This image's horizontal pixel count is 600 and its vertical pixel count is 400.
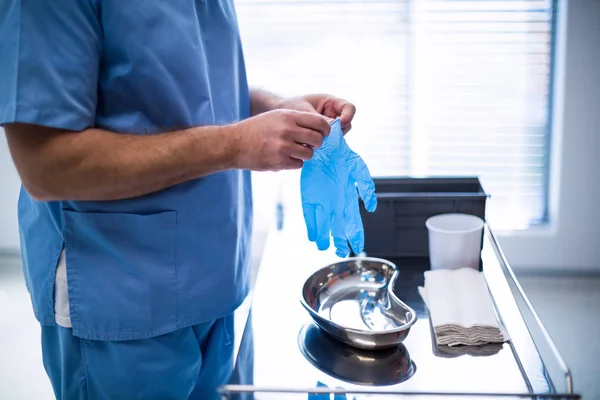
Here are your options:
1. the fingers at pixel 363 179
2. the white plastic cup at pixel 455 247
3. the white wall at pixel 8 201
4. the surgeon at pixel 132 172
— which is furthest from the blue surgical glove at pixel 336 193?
the white wall at pixel 8 201

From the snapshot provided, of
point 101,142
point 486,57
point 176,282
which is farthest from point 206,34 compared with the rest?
point 486,57

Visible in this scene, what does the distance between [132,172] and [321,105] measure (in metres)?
0.48

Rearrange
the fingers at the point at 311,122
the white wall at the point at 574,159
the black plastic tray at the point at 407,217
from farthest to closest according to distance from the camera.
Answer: the white wall at the point at 574,159, the black plastic tray at the point at 407,217, the fingers at the point at 311,122

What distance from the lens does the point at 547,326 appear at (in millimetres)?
2480

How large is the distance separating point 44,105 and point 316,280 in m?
0.61

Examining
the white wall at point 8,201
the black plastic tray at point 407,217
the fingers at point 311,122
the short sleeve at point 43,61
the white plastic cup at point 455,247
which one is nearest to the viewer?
the short sleeve at point 43,61

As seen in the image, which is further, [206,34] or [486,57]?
[486,57]

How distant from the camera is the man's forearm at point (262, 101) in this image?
51.1 inches

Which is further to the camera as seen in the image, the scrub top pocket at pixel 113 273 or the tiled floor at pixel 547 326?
the tiled floor at pixel 547 326

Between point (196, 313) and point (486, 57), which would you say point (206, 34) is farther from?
point (486, 57)

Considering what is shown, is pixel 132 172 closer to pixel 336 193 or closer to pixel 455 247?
pixel 336 193

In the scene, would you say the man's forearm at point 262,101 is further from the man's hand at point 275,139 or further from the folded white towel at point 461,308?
the folded white towel at point 461,308

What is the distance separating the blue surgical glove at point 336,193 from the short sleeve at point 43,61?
394 millimetres

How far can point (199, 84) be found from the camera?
1019 mm
